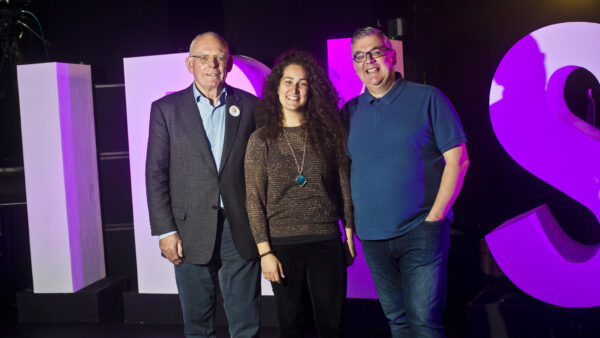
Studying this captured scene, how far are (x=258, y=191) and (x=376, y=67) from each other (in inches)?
29.1

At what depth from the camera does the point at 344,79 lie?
342 centimetres

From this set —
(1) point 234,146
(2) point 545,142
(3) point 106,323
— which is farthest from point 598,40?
(3) point 106,323

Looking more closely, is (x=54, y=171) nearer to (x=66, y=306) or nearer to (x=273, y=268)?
(x=66, y=306)

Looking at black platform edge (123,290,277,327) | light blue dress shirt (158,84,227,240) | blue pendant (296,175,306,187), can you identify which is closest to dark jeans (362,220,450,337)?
blue pendant (296,175,306,187)

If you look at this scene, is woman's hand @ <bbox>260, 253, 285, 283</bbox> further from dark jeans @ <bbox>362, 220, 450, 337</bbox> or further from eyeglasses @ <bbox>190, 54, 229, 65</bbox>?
eyeglasses @ <bbox>190, 54, 229, 65</bbox>

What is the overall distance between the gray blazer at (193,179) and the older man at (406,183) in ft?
1.83

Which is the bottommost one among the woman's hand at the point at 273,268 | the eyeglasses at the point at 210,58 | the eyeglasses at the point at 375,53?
the woman's hand at the point at 273,268

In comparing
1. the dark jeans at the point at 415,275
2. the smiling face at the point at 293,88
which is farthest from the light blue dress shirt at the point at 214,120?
the dark jeans at the point at 415,275

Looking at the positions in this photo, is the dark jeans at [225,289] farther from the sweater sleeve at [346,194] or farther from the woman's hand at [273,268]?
the sweater sleeve at [346,194]

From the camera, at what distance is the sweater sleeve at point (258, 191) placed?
2314 mm

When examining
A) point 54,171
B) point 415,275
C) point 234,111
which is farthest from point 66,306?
point 415,275

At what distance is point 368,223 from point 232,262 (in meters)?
0.71

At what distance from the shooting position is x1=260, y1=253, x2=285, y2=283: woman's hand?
7.50ft

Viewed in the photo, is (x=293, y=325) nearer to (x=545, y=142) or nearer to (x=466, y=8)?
(x=545, y=142)
